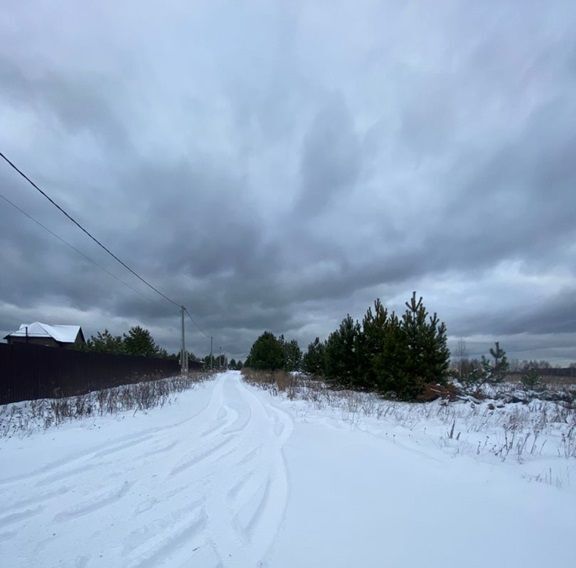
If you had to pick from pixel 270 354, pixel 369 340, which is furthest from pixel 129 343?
pixel 369 340

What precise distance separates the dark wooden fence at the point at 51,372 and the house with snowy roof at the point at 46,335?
39.6m

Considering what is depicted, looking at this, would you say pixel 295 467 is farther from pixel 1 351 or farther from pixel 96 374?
pixel 96 374

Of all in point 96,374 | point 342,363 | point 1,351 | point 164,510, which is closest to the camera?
point 164,510

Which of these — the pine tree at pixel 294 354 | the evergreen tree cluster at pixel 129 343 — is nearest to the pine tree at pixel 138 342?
the evergreen tree cluster at pixel 129 343

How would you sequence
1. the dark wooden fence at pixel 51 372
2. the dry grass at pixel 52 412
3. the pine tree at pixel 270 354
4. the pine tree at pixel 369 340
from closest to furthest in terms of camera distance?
the dry grass at pixel 52 412 → the dark wooden fence at pixel 51 372 → the pine tree at pixel 369 340 → the pine tree at pixel 270 354

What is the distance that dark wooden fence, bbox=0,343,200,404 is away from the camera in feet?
43.2

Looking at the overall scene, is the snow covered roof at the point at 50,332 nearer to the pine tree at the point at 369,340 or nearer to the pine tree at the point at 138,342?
the pine tree at the point at 138,342

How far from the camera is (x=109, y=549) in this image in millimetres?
3430

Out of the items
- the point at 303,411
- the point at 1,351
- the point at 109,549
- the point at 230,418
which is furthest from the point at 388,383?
the point at 109,549

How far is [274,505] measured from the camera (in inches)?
180

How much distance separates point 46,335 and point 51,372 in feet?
182

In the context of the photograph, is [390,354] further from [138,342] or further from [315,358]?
[138,342]

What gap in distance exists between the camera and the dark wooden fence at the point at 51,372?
13172 mm

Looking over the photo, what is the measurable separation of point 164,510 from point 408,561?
2563 millimetres
